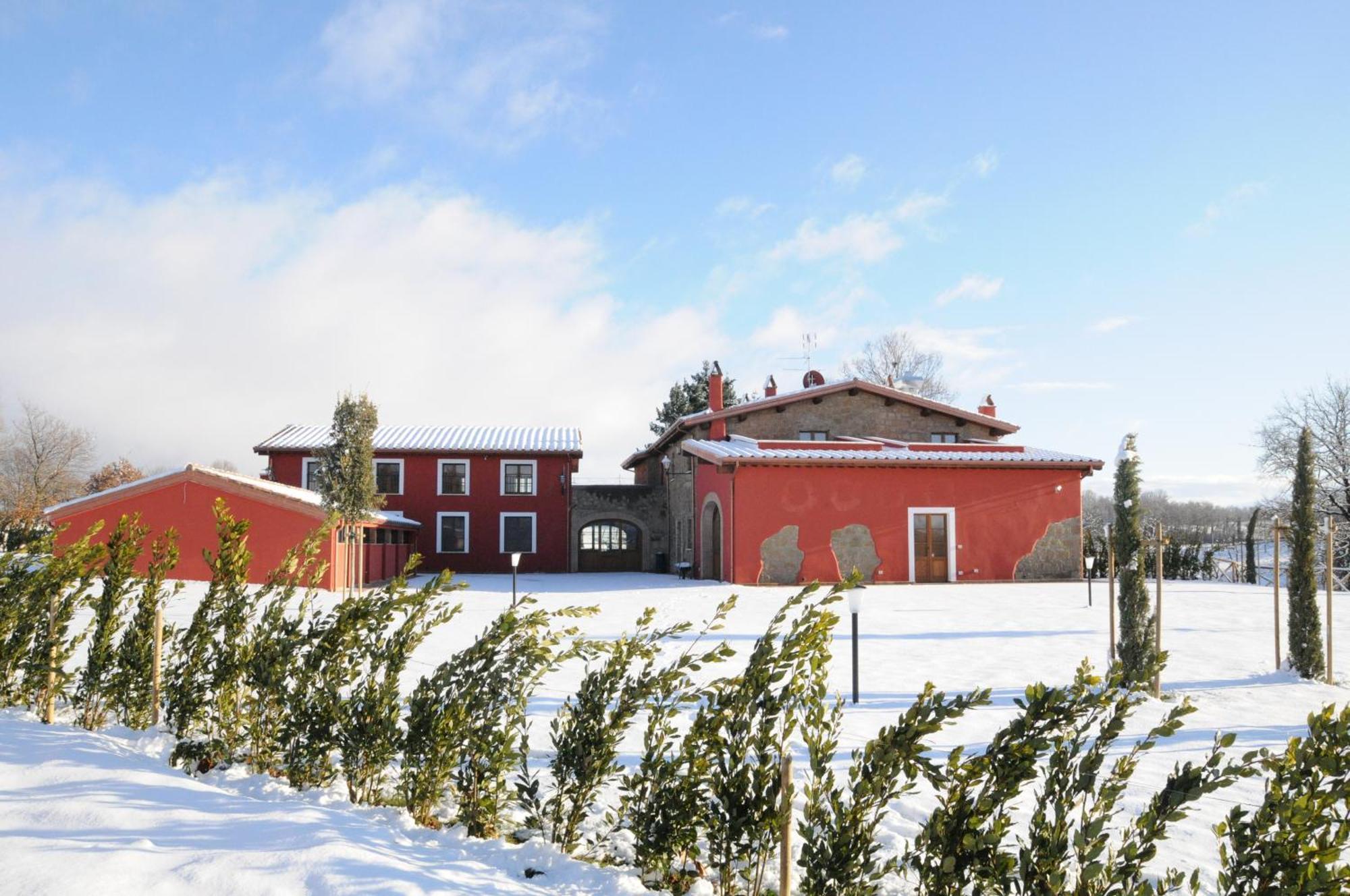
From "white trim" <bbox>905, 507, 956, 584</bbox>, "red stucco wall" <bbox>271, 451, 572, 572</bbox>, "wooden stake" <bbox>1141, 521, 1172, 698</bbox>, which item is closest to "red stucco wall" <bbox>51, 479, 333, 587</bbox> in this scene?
"red stucco wall" <bbox>271, 451, 572, 572</bbox>

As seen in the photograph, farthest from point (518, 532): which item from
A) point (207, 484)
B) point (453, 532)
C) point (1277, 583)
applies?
point (1277, 583)

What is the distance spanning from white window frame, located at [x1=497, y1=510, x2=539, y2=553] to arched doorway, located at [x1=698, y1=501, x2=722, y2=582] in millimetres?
7129

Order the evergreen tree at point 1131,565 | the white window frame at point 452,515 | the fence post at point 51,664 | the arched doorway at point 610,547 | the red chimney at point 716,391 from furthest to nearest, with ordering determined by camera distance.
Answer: the arched doorway at point 610,547
the white window frame at point 452,515
the red chimney at point 716,391
the evergreen tree at point 1131,565
the fence post at point 51,664

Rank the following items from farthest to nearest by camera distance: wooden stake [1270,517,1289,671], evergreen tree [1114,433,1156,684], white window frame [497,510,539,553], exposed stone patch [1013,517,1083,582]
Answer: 1. white window frame [497,510,539,553]
2. exposed stone patch [1013,517,1083,582]
3. wooden stake [1270,517,1289,671]
4. evergreen tree [1114,433,1156,684]

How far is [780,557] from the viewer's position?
21156mm

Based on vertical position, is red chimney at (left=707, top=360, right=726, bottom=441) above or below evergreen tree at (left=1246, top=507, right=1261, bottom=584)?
above

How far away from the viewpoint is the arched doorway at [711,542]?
76.0 feet

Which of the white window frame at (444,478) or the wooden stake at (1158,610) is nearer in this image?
the wooden stake at (1158,610)

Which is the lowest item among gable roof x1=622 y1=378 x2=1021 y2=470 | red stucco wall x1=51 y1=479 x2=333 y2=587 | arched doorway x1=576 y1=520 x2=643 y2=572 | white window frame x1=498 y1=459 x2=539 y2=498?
arched doorway x1=576 y1=520 x2=643 y2=572

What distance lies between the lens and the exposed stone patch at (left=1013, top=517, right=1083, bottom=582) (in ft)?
74.1

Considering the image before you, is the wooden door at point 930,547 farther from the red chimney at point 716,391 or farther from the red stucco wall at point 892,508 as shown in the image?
the red chimney at point 716,391

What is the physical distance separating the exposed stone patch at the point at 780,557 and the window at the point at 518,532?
35.7ft

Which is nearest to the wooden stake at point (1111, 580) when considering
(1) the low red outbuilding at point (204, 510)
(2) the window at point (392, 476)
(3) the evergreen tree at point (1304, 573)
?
(3) the evergreen tree at point (1304, 573)

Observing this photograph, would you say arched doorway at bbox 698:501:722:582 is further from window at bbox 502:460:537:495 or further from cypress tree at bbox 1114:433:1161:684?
cypress tree at bbox 1114:433:1161:684
